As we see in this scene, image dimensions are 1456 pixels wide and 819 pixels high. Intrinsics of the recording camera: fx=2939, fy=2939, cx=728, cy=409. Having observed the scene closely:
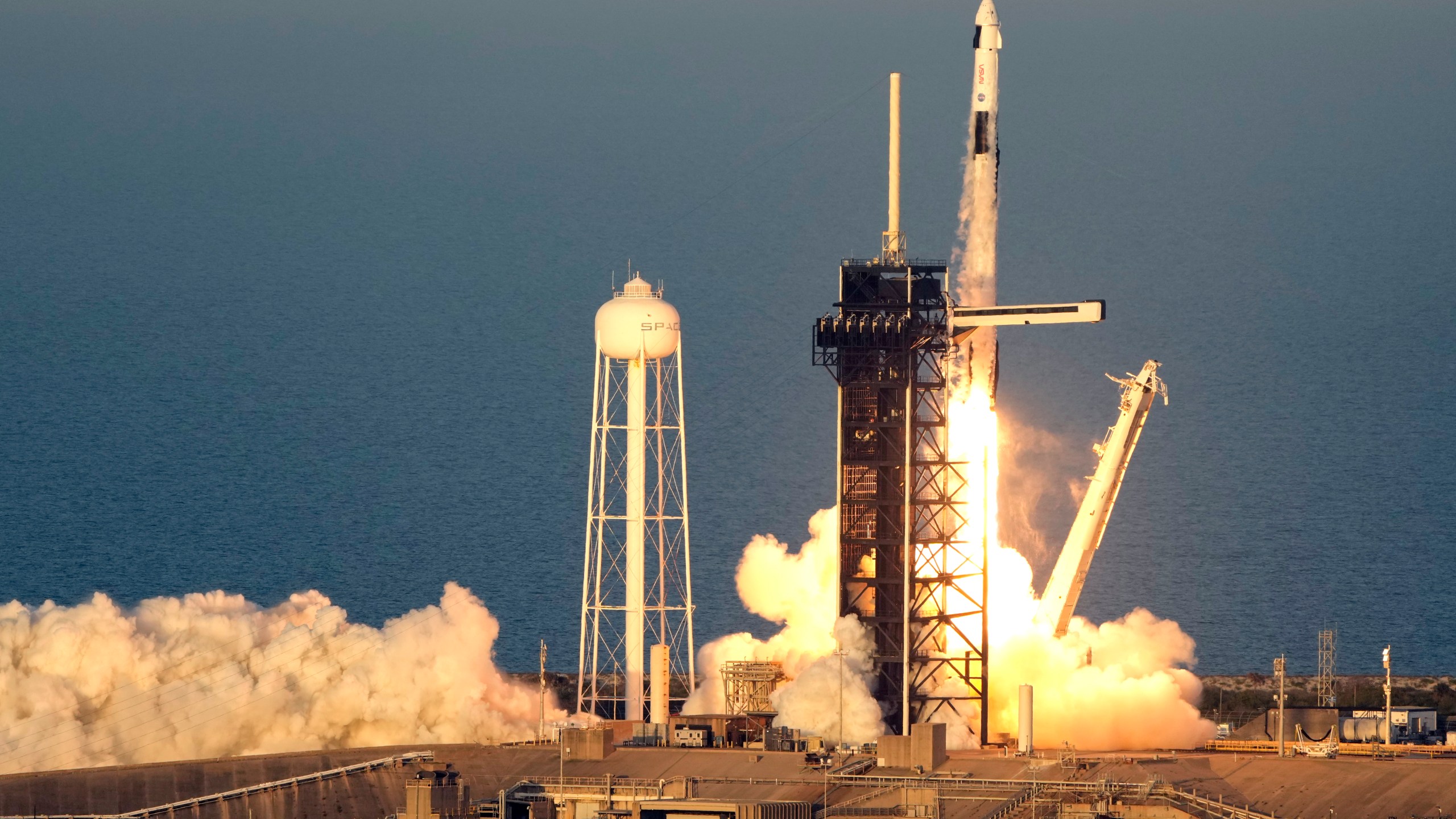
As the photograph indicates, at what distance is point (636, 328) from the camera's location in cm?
8431

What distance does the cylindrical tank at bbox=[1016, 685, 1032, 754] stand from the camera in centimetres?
7612

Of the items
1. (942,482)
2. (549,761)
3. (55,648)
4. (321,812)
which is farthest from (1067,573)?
(55,648)

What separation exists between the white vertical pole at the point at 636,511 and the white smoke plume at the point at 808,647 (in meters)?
2.68

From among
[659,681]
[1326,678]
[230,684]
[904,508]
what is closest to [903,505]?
[904,508]

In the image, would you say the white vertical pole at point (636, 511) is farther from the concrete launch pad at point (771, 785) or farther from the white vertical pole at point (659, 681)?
the concrete launch pad at point (771, 785)

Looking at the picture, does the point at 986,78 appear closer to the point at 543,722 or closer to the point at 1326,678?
the point at 543,722

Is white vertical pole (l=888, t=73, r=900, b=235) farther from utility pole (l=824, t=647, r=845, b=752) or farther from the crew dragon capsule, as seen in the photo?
utility pole (l=824, t=647, r=845, b=752)

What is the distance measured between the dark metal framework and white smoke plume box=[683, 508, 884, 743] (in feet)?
3.76

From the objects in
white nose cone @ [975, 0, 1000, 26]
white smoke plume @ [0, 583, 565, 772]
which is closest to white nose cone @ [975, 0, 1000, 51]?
white nose cone @ [975, 0, 1000, 26]

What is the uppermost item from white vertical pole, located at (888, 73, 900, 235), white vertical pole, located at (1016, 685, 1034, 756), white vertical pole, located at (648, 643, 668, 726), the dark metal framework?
white vertical pole, located at (888, 73, 900, 235)

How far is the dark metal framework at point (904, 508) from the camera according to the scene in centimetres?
8038

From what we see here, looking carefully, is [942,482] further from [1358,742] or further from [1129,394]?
[1358,742]

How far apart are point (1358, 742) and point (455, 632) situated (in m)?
26.0

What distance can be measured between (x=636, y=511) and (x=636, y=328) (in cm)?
529
